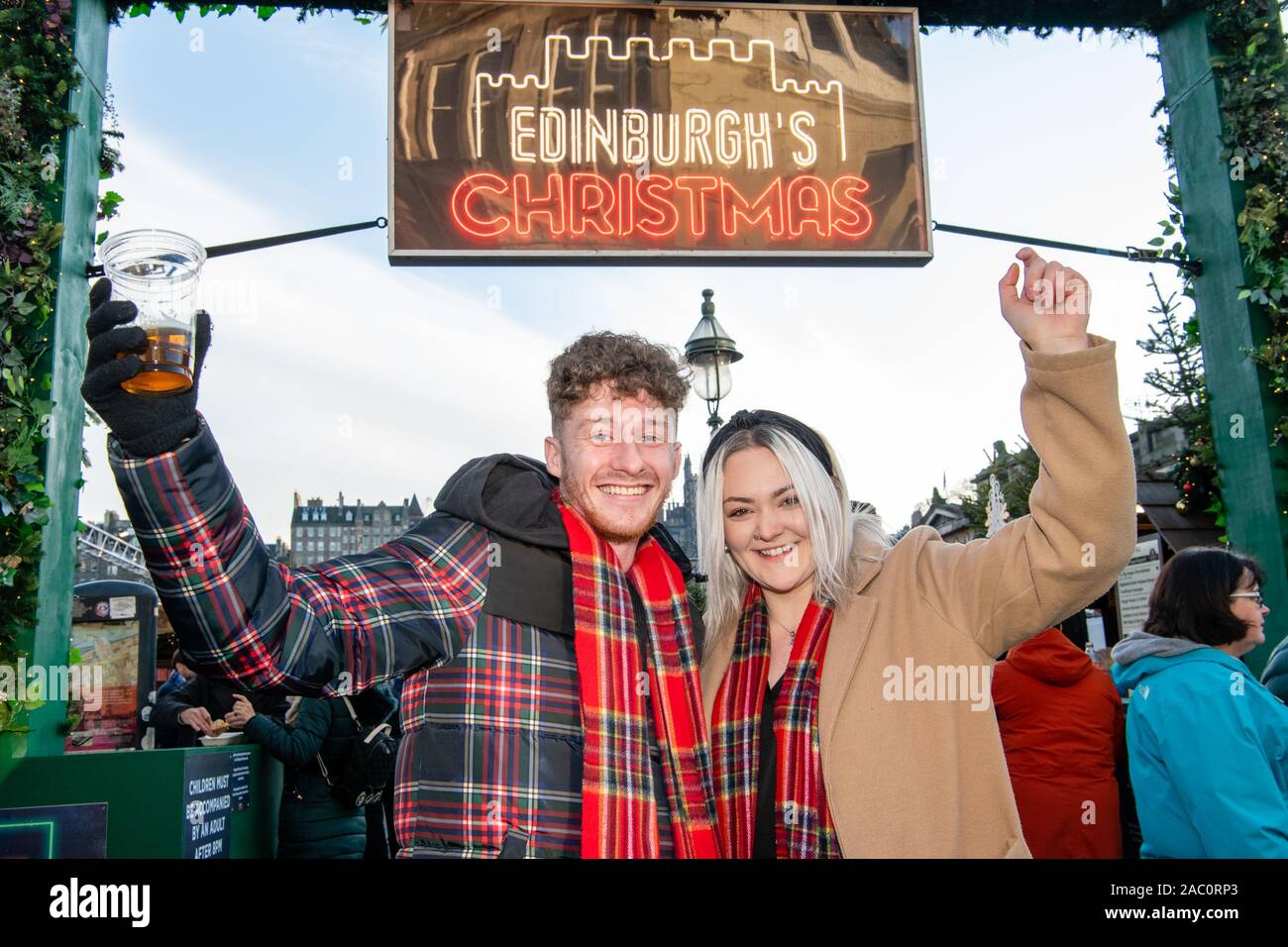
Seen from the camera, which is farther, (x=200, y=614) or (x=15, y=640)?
(x=15, y=640)

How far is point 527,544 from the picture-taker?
7.50 feet

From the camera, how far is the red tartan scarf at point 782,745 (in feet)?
6.81

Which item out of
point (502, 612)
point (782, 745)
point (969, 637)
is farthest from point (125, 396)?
→ point (969, 637)

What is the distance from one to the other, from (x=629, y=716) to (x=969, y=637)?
79 cm

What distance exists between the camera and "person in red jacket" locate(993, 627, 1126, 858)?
12.9 ft

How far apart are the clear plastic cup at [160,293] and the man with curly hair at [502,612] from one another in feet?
0.12

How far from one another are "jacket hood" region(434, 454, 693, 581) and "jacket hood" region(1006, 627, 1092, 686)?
8.62 ft

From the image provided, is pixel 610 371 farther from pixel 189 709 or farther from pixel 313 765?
pixel 189 709

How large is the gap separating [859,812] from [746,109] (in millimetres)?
3799

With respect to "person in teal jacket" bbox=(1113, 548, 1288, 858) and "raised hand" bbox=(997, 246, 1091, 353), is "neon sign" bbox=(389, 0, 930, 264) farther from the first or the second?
"raised hand" bbox=(997, 246, 1091, 353)

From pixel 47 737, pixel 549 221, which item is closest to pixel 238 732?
pixel 47 737

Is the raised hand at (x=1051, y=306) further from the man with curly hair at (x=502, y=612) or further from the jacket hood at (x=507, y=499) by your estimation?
the jacket hood at (x=507, y=499)

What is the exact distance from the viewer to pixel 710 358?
6.08 meters
